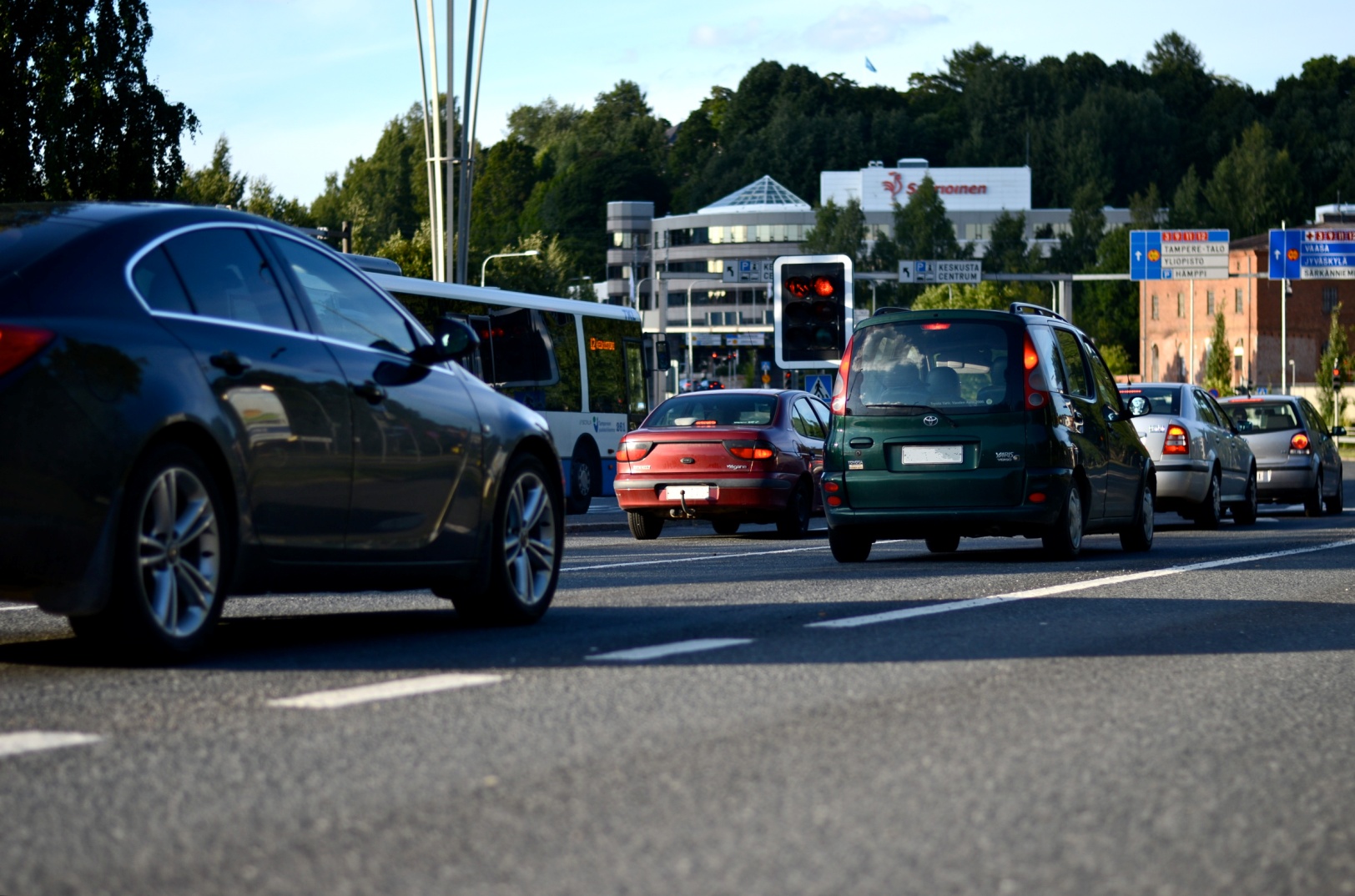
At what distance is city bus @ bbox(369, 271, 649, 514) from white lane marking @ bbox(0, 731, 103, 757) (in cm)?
1824

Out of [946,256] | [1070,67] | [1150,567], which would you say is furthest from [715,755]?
[1070,67]

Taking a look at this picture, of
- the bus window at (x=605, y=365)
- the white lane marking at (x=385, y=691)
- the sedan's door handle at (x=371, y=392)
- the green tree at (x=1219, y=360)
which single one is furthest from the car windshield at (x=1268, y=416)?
the green tree at (x=1219, y=360)

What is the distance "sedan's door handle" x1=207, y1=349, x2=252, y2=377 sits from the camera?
21.9 feet

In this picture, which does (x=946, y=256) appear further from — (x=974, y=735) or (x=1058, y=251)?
(x=974, y=735)

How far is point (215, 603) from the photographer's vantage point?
679 centimetres

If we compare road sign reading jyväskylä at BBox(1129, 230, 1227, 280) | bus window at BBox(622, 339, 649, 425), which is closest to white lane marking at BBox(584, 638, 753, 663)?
bus window at BBox(622, 339, 649, 425)

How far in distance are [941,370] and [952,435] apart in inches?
19.9

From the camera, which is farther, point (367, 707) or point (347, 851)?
point (367, 707)

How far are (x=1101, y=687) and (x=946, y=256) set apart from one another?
133m

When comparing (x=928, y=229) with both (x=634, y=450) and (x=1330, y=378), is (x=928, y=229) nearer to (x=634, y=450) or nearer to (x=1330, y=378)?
(x=1330, y=378)

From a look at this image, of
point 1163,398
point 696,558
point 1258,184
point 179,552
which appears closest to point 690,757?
point 179,552

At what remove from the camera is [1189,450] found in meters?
20.0

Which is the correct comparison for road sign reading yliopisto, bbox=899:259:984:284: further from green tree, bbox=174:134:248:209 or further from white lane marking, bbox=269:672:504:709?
white lane marking, bbox=269:672:504:709

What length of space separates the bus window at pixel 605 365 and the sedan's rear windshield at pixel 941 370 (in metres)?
14.4
